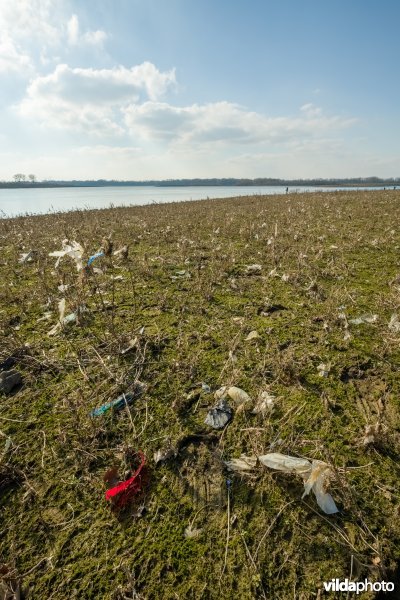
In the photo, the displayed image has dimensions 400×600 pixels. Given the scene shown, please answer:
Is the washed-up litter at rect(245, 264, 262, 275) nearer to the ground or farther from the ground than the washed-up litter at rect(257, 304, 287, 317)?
farther from the ground

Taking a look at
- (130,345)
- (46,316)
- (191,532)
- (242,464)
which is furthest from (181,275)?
(191,532)

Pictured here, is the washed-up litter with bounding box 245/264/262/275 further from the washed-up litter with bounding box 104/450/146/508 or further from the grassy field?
the washed-up litter with bounding box 104/450/146/508

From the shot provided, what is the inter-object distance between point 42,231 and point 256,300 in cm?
1016

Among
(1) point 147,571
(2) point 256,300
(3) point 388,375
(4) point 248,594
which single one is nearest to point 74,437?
(1) point 147,571

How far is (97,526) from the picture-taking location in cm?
175

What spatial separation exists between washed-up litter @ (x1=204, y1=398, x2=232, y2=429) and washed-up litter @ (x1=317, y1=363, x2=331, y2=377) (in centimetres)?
93

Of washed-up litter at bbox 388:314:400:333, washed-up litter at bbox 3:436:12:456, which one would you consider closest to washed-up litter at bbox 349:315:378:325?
washed-up litter at bbox 388:314:400:333

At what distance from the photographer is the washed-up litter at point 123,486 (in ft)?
6.05

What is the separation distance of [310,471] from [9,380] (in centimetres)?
259

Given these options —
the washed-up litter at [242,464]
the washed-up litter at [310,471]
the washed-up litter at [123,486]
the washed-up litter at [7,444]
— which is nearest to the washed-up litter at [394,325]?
the washed-up litter at [310,471]

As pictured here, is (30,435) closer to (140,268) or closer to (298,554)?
(298,554)

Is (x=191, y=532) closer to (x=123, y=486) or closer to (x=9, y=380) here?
(x=123, y=486)

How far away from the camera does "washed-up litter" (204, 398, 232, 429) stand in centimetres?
238

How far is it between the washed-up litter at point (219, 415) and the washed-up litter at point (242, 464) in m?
0.31
